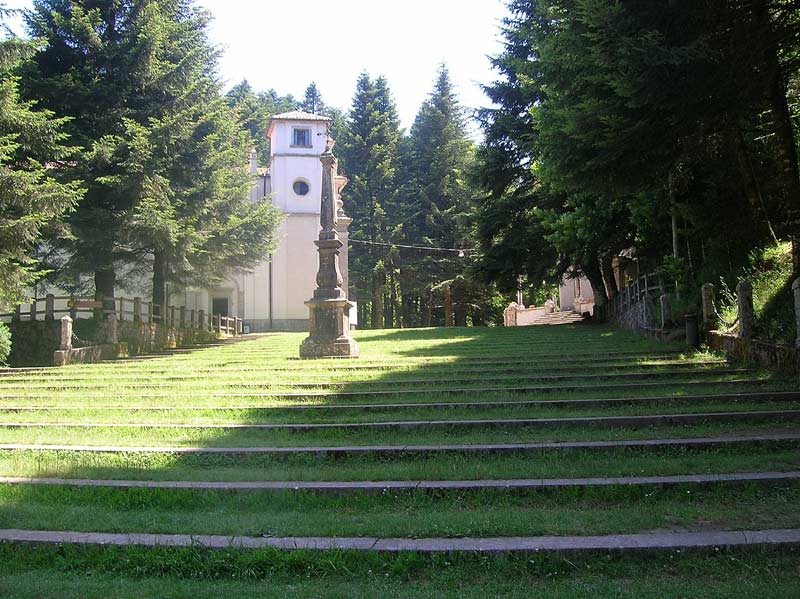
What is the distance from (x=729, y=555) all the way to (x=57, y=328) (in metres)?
19.3

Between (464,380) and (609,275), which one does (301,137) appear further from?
(464,380)

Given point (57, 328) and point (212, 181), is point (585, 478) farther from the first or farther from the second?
point (212, 181)

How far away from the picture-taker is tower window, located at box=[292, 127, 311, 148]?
Result: 40.2 meters

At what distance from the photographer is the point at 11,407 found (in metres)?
11.0

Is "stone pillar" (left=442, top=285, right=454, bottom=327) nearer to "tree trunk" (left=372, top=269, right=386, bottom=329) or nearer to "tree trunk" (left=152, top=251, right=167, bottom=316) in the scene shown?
"tree trunk" (left=372, top=269, right=386, bottom=329)

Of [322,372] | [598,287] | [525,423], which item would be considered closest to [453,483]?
[525,423]

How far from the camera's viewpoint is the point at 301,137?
1593 inches

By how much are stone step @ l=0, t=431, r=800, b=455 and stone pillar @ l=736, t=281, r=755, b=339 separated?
4660 millimetres

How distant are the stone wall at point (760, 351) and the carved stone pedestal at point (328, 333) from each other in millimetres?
7967

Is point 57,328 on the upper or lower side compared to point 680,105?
lower

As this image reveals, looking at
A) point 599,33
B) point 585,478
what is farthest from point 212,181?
point 585,478

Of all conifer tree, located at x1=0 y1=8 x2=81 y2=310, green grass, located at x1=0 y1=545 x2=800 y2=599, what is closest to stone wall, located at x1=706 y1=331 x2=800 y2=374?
green grass, located at x1=0 y1=545 x2=800 y2=599

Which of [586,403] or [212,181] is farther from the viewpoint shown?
[212,181]

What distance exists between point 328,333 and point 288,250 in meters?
25.1
